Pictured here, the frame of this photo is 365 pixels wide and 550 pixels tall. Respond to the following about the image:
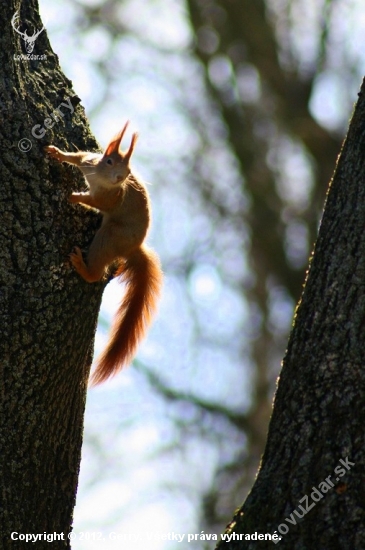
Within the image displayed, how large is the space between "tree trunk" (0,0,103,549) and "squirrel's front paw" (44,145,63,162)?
2 centimetres

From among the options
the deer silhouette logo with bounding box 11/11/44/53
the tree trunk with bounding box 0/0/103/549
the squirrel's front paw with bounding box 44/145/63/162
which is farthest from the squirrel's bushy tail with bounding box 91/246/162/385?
the deer silhouette logo with bounding box 11/11/44/53

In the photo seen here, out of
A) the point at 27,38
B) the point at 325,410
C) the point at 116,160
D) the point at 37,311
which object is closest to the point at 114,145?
the point at 116,160

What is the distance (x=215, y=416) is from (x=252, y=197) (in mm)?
2544

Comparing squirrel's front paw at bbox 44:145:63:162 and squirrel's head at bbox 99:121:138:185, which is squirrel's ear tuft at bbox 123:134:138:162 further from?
squirrel's front paw at bbox 44:145:63:162

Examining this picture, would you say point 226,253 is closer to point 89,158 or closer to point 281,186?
point 281,186

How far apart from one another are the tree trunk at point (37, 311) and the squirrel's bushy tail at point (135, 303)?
25.7 inches

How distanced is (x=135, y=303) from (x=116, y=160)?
66 centimetres

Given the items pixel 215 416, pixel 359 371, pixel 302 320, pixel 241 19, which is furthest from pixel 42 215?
pixel 215 416

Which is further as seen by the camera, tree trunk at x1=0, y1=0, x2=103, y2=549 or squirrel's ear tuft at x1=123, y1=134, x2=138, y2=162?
squirrel's ear tuft at x1=123, y1=134, x2=138, y2=162

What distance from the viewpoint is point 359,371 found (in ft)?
8.54

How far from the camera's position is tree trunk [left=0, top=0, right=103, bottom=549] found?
296cm

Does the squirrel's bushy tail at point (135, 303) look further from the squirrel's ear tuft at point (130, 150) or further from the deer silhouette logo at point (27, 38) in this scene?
the deer silhouette logo at point (27, 38)

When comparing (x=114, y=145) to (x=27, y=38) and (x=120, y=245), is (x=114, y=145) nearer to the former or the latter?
(x=120, y=245)

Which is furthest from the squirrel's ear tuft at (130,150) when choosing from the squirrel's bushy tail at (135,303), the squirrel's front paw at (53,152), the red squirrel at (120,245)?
the squirrel's front paw at (53,152)
